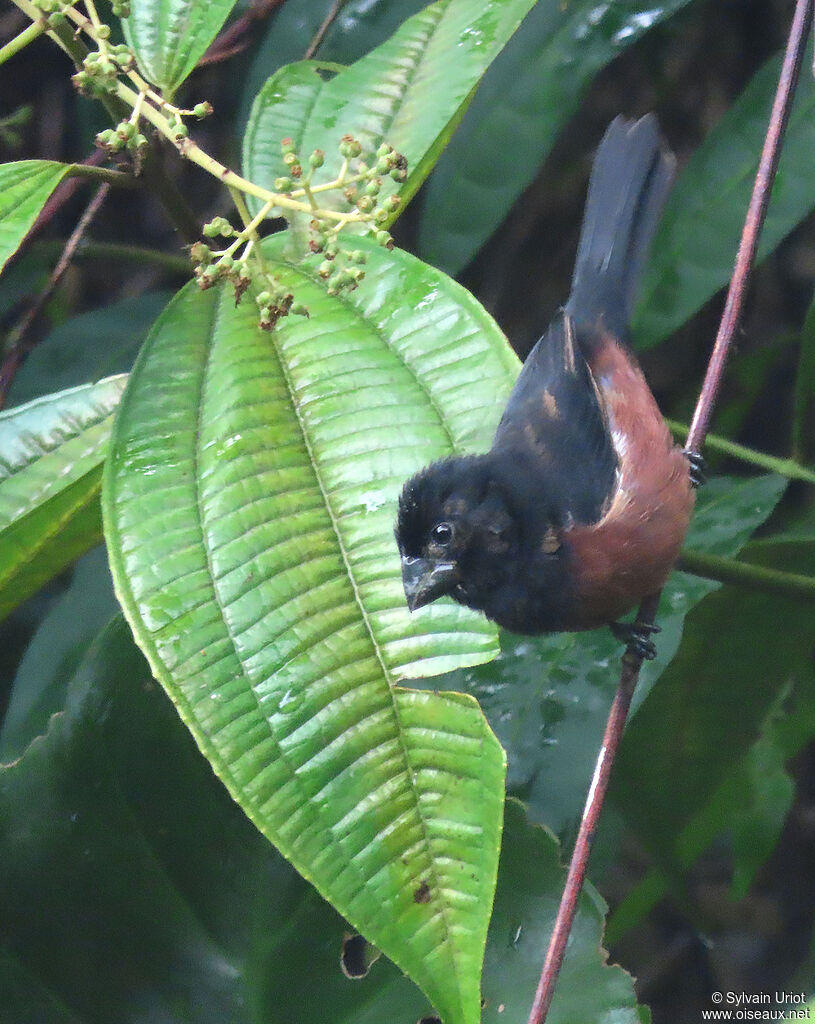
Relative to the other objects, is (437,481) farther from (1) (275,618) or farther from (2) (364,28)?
(2) (364,28)

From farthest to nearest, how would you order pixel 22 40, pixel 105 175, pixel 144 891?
pixel 144 891, pixel 105 175, pixel 22 40

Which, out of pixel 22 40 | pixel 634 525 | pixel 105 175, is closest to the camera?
pixel 22 40

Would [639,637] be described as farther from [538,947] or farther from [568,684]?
[538,947]

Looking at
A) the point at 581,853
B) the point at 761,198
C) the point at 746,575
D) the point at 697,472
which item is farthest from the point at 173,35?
the point at 697,472

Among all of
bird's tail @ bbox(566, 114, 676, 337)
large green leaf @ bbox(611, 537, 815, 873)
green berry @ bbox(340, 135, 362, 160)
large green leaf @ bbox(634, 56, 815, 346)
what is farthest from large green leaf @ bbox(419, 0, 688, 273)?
green berry @ bbox(340, 135, 362, 160)

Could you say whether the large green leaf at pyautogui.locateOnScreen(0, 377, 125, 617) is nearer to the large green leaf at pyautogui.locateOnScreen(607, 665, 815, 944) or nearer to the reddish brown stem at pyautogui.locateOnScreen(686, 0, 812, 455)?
the reddish brown stem at pyautogui.locateOnScreen(686, 0, 812, 455)

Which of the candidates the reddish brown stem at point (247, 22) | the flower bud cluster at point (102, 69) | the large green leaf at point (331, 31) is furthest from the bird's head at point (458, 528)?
the reddish brown stem at point (247, 22)
